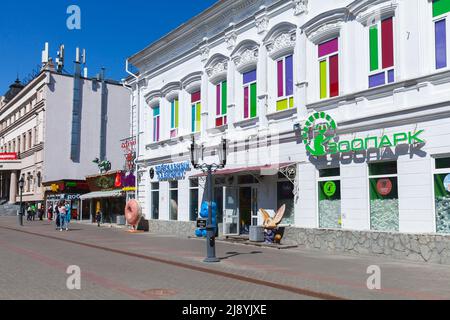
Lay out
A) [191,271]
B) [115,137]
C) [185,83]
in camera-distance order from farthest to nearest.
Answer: [115,137] < [185,83] < [191,271]

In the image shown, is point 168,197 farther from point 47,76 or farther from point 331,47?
point 47,76

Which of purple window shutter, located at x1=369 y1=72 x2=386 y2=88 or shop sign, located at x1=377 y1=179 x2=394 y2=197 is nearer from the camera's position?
shop sign, located at x1=377 y1=179 x2=394 y2=197

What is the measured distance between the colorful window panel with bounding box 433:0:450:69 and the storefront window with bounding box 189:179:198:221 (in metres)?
12.8

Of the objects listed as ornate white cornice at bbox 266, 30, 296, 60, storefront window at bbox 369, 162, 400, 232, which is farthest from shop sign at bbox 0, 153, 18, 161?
storefront window at bbox 369, 162, 400, 232

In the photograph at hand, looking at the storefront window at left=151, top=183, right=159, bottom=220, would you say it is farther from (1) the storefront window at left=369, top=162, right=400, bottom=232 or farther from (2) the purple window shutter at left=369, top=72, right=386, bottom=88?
(2) the purple window shutter at left=369, top=72, right=386, bottom=88

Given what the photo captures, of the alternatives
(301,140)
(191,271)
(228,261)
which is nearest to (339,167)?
(301,140)

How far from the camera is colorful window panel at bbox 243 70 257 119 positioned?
20438 mm

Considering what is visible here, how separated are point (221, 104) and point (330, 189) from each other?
7648mm

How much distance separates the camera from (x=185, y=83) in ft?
81.3

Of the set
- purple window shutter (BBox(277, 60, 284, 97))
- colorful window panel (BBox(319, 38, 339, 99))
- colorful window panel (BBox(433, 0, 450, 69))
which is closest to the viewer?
colorful window panel (BBox(433, 0, 450, 69))

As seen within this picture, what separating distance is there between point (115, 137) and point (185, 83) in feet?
91.8

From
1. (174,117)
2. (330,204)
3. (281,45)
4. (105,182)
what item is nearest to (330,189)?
(330,204)

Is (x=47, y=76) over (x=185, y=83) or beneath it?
over
